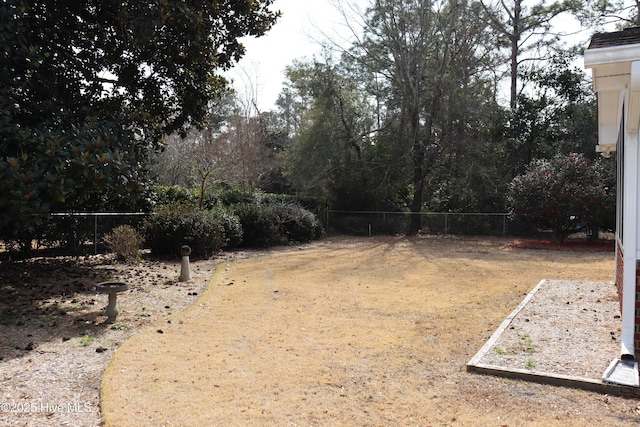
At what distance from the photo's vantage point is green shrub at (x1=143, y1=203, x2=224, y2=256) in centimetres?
1268

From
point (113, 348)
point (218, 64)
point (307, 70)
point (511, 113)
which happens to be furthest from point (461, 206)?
point (113, 348)

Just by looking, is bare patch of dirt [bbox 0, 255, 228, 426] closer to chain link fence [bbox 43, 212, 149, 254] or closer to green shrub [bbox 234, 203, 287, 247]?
chain link fence [bbox 43, 212, 149, 254]

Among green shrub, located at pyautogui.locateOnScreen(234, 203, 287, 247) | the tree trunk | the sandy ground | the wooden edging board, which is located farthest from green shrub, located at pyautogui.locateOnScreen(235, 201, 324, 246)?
the wooden edging board

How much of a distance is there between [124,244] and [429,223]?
15148mm

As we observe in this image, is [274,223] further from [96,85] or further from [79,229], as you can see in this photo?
[96,85]

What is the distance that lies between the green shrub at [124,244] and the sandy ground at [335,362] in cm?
311

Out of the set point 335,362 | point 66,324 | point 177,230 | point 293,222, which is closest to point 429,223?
point 293,222

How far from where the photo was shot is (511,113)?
2245 centimetres

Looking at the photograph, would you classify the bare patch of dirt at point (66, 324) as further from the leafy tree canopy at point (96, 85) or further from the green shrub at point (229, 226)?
the green shrub at point (229, 226)

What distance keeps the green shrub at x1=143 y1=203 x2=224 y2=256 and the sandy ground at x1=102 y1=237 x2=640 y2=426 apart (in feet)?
10.5

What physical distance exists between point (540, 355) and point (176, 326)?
4.60m

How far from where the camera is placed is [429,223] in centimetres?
2239

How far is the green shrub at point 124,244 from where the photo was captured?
11.5m

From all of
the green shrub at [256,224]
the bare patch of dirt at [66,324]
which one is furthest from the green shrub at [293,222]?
the bare patch of dirt at [66,324]
